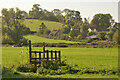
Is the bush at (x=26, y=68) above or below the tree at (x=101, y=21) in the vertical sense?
below

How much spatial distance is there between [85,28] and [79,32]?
648 cm

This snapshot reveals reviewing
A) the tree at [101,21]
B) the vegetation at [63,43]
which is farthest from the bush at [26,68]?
the tree at [101,21]

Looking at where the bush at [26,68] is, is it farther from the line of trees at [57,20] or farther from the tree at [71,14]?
the tree at [71,14]

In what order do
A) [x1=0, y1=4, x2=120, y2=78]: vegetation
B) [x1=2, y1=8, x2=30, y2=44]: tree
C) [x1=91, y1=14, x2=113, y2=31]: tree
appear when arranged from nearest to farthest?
[x1=0, y1=4, x2=120, y2=78]: vegetation < [x1=2, y1=8, x2=30, y2=44]: tree < [x1=91, y1=14, x2=113, y2=31]: tree

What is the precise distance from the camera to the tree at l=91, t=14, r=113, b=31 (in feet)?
426

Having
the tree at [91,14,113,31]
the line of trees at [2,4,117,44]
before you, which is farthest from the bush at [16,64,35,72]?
the tree at [91,14,113,31]

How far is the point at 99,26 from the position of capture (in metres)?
130

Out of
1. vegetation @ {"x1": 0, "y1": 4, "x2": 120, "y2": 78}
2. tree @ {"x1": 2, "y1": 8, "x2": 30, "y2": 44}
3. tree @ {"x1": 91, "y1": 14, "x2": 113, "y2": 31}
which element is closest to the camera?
vegetation @ {"x1": 0, "y1": 4, "x2": 120, "y2": 78}

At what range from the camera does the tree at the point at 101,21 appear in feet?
426

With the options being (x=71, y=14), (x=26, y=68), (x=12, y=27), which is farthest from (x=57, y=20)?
(x=26, y=68)

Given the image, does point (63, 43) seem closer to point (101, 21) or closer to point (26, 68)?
point (26, 68)

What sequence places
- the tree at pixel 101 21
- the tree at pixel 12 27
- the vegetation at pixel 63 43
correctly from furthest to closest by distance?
1. the tree at pixel 101 21
2. the tree at pixel 12 27
3. the vegetation at pixel 63 43

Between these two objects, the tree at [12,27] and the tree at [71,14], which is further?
the tree at [71,14]

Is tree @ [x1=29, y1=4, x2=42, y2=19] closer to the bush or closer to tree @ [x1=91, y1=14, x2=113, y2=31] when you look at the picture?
tree @ [x1=91, y1=14, x2=113, y2=31]
